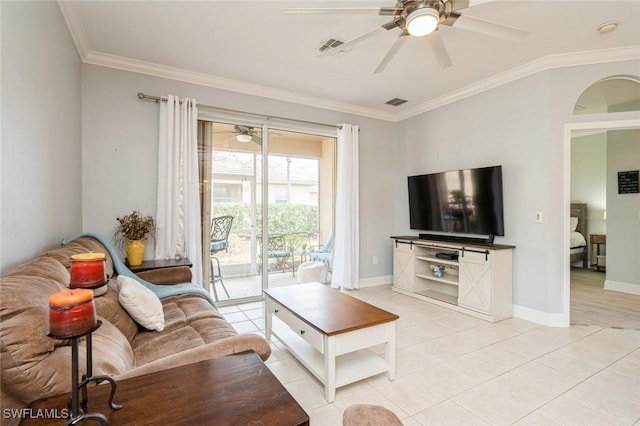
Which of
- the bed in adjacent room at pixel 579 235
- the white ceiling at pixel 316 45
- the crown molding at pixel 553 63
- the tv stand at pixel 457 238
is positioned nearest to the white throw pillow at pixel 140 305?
the white ceiling at pixel 316 45

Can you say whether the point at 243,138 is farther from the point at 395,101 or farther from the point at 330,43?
the point at 395,101

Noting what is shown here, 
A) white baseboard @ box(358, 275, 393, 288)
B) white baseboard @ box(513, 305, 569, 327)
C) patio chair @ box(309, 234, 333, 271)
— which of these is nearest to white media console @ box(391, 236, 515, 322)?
white baseboard @ box(513, 305, 569, 327)

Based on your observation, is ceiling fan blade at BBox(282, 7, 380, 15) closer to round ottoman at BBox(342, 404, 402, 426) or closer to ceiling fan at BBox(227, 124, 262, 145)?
round ottoman at BBox(342, 404, 402, 426)

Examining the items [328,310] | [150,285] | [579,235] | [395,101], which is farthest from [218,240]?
[579,235]

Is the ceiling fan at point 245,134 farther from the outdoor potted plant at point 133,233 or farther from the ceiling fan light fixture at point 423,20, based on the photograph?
the ceiling fan light fixture at point 423,20

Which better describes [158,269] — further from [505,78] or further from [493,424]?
[505,78]

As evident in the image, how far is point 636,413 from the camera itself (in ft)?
6.09

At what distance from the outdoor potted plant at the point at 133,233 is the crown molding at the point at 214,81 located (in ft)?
5.22

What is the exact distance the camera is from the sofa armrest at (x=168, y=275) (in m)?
2.87

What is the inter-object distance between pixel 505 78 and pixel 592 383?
10.4 ft

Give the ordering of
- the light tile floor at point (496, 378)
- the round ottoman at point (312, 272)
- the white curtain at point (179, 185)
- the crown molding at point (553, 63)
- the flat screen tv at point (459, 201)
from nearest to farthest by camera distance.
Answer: the light tile floor at point (496, 378), the crown molding at point (553, 63), the white curtain at point (179, 185), the flat screen tv at point (459, 201), the round ottoman at point (312, 272)

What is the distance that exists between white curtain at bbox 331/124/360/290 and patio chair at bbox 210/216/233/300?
5.25ft

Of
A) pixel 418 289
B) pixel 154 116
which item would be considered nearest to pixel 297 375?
pixel 418 289

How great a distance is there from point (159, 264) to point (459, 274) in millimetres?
3426
